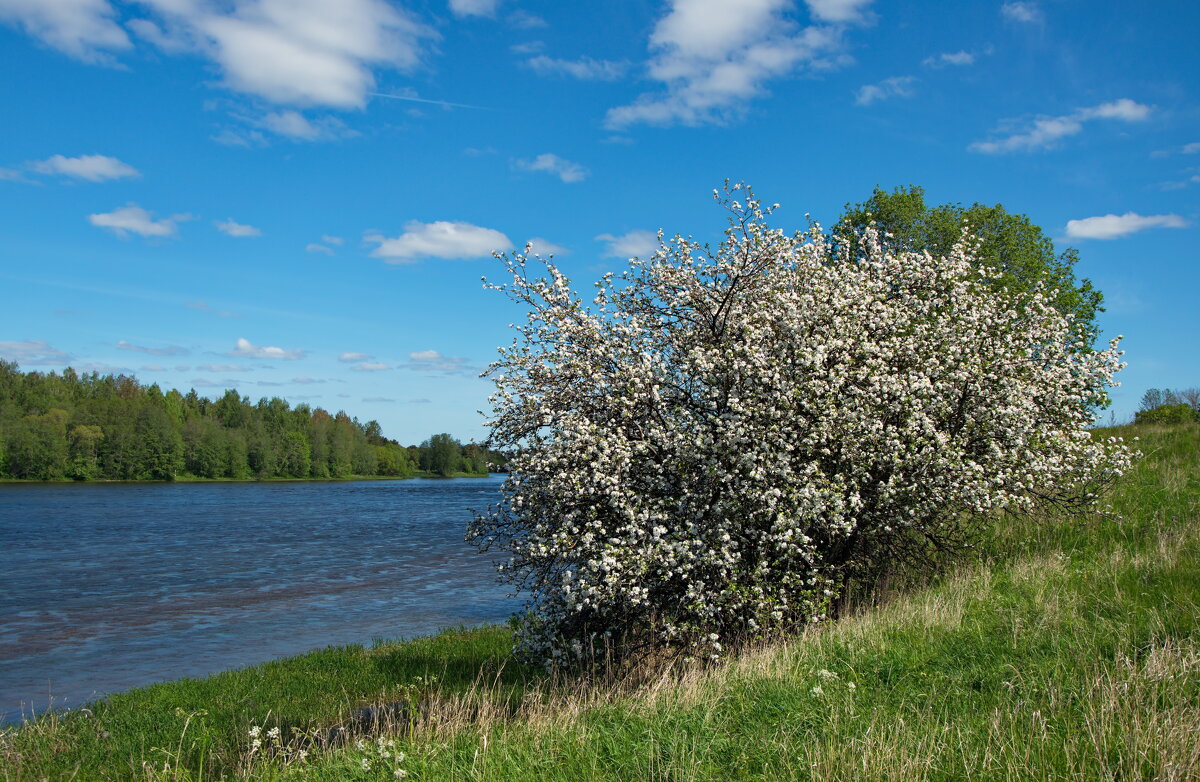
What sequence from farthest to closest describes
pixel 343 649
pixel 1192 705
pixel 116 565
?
pixel 116 565 → pixel 343 649 → pixel 1192 705

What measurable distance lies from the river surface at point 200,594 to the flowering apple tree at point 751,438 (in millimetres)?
3060

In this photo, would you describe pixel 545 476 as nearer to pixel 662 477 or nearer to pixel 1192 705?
pixel 662 477

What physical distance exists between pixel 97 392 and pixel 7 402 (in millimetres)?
28985

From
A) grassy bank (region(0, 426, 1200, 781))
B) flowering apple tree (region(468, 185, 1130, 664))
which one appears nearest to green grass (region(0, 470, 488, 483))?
grassy bank (region(0, 426, 1200, 781))

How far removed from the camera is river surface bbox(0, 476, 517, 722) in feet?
68.4

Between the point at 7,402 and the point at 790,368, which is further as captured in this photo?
the point at 7,402

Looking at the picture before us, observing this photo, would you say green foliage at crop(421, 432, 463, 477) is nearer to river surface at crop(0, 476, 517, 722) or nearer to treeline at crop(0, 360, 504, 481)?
treeline at crop(0, 360, 504, 481)

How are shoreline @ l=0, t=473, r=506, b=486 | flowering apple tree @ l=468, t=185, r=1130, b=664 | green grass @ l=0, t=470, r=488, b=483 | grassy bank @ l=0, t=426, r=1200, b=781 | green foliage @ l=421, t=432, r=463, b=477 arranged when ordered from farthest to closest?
green foliage @ l=421, t=432, r=463, b=477, green grass @ l=0, t=470, r=488, b=483, shoreline @ l=0, t=473, r=506, b=486, flowering apple tree @ l=468, t=185, r=1130, b=664, grassy bank @ l=0, t=426, r=1200, b=781

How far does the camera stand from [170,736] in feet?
45.4

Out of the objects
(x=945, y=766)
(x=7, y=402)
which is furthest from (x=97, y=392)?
(x=945, y=766)

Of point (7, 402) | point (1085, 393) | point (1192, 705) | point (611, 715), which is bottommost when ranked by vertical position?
point (611, 715)

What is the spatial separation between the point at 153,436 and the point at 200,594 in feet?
359

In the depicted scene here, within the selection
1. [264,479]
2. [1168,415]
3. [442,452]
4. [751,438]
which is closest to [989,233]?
[1168,415]

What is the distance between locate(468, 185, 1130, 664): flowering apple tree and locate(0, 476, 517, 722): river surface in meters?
3.06
